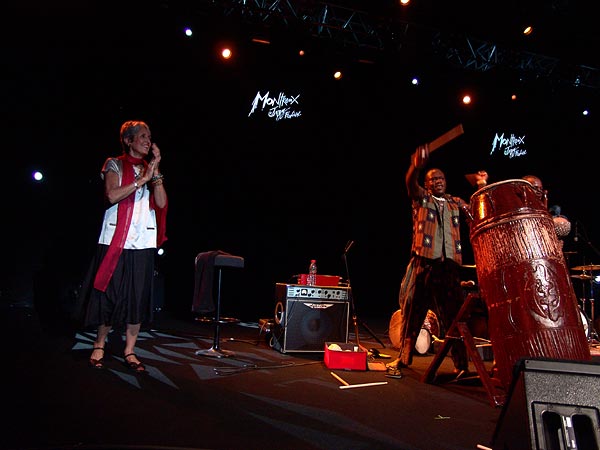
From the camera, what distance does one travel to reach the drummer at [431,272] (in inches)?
146

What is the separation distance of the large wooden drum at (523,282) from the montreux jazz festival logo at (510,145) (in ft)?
24.7

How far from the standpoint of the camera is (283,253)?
7.99 m

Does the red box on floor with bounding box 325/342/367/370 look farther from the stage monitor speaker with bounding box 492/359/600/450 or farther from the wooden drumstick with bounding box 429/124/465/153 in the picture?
the stage monitor speaker with bounding box 492/359/600/450

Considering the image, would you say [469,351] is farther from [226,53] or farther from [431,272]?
[226,53]

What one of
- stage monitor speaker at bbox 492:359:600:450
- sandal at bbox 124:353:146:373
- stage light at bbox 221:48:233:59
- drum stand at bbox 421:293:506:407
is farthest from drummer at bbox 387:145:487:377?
stage light at bbox 221:48:233:59

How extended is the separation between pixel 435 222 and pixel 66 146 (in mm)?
5974

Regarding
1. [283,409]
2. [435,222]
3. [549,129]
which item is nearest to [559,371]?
[283,409]

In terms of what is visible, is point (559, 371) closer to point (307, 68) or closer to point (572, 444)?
point (572, 444)

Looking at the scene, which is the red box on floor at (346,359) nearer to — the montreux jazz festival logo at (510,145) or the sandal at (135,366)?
the sandal at (135,366)

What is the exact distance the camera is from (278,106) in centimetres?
785

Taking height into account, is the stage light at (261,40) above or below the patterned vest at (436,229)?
above

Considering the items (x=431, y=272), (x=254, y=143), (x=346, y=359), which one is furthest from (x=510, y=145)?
(x=346, y=359)

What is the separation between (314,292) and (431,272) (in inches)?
60.1

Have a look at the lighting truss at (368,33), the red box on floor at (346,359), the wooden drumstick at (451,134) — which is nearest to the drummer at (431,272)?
the red box on floor at (346,359)
